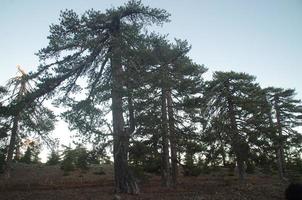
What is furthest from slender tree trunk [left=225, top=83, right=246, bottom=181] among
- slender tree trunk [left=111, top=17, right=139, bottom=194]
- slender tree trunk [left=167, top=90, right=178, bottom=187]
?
slender tree trunk [left=111, top=17, right=139, bottom=194]

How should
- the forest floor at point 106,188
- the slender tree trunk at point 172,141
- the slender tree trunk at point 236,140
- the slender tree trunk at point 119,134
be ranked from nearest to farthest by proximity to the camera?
the slender tree trunk at point 119,134 → the forest floor at point 106,188 → the slender tree trunk at point 172,141 → the slender tree trunk at point 236,140

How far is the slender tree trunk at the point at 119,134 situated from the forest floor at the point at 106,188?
2.81 feet

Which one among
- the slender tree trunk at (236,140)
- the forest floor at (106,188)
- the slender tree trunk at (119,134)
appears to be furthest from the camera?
the slender tree trunk at (236,140)

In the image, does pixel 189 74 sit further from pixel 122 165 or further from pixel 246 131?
pixel 122 165

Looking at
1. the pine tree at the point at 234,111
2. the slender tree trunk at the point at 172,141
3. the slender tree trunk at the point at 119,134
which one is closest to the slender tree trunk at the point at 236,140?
the pine tree at the point at 234,111

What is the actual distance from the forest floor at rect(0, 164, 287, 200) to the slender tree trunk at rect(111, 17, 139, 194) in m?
0.86

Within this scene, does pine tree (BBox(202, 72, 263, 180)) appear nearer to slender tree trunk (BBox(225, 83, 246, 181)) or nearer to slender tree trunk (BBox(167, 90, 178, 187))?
slender tree trunk (BBox(225, 83, 246, 181))

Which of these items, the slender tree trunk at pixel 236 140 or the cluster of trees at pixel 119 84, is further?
the slender tree trunk at pixel 236 140

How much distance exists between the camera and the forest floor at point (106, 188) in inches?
635

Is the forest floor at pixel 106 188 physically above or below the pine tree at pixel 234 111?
below

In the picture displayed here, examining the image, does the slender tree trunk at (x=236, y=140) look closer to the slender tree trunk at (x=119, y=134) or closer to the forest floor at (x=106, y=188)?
the forest floor at (x=106, y=188)

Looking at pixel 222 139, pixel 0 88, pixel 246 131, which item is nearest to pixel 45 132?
pixel 0 88

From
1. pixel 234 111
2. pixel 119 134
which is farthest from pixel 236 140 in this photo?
pixel 119 134

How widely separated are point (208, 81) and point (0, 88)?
20418 mm
